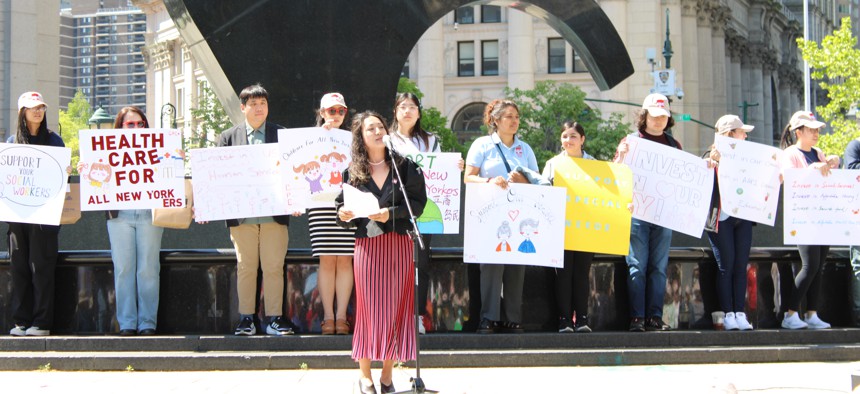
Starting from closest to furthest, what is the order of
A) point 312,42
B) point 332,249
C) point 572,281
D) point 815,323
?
point 332,249 → point 572,281 → point 815,323 → point 312,42

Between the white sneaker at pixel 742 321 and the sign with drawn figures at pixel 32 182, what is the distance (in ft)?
19.7

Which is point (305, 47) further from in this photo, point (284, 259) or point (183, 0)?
point (284, 259)

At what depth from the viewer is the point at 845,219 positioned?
1091 centimetres

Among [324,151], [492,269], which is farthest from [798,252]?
[324,151]

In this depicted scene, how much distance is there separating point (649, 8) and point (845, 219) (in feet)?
197

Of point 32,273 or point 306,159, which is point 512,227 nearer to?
point 306,159

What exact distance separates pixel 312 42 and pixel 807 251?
5.05 metres

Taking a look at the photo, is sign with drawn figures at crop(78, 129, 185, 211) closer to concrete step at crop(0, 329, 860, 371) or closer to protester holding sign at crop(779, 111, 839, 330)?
concrete step at crop(0, 329, 860, 371)

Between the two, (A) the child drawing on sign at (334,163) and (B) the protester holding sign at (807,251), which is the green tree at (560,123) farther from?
(A) the child drawing on sign at (334,163)

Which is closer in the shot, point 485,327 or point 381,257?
point 381,257

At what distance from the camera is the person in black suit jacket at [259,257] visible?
9992mm

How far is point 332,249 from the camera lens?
973cm

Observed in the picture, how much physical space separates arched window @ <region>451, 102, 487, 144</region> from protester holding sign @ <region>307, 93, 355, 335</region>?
6232cm

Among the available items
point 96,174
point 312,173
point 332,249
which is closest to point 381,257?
point 332,249
